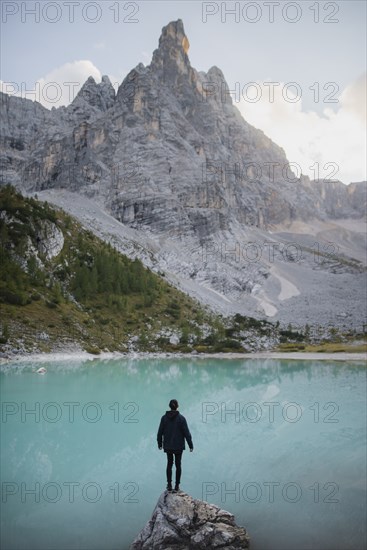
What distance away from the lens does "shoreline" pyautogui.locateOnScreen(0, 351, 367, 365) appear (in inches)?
2021

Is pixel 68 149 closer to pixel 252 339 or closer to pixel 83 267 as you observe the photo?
pixel 83 267

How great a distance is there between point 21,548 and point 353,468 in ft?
39.3

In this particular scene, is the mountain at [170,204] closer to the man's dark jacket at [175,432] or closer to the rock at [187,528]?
the man's dark jacket at [175,432]

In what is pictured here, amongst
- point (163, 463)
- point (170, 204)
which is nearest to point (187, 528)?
point (163, 463)

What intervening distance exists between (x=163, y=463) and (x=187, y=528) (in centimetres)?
689

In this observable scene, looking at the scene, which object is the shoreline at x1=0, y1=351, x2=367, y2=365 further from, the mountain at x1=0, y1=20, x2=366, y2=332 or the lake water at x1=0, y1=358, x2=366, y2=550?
the mountain at x1=0, y1=20, x2=366, y2=332

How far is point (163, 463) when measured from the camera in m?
16.4

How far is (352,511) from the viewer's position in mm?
12234

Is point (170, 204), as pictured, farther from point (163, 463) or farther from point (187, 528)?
point (187, 528)

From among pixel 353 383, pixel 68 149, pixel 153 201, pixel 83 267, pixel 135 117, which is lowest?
pixel 353 383

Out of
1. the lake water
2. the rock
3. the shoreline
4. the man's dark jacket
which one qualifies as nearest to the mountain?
the shoreline

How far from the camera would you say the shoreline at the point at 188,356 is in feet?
168

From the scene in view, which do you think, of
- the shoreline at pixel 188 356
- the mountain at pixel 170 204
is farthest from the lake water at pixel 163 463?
the mountain at pixel 170 204

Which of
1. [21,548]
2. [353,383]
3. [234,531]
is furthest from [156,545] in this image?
[353,383]
